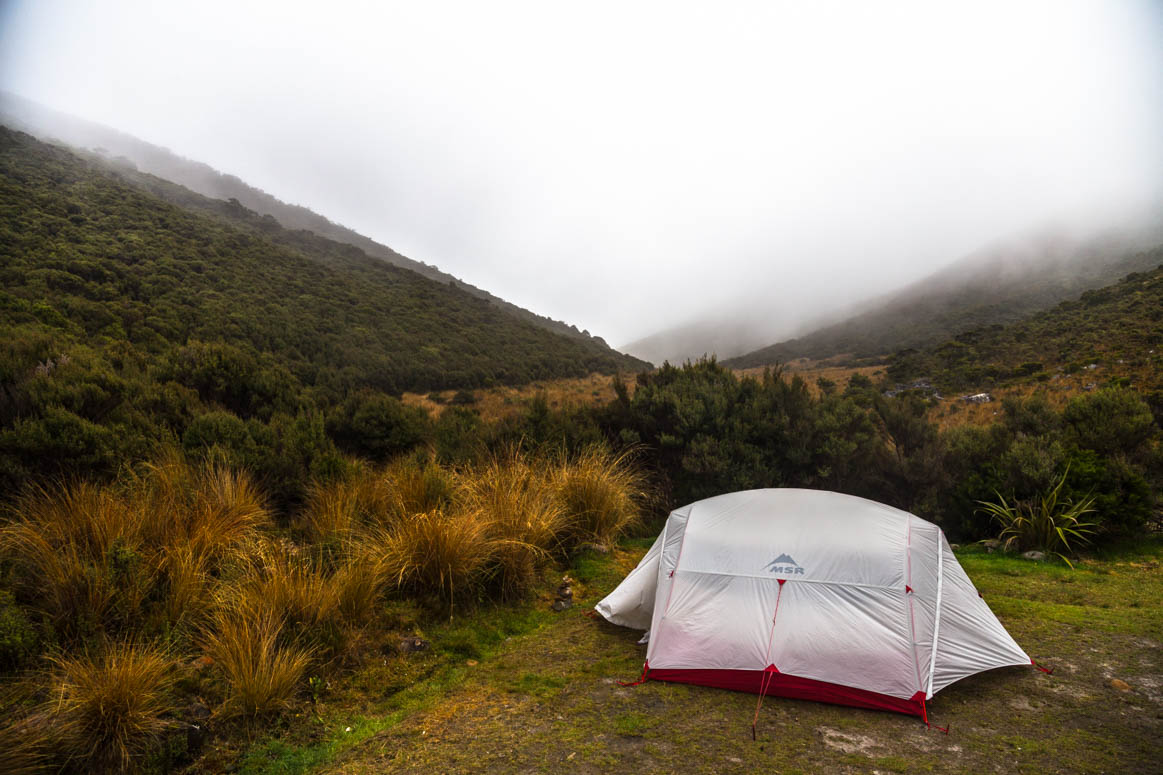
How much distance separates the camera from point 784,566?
4211 millimetres

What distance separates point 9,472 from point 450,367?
28262mm

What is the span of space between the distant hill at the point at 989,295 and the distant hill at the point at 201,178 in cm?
3226

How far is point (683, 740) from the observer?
10.6 feet

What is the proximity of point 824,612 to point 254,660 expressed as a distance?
13.4 feet

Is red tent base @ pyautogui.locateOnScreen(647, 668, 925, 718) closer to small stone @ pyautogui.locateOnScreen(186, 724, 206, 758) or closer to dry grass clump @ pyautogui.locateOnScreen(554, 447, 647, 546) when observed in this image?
small stone @ pyautogui.locateOnScreen(186, 724, 206, 758)

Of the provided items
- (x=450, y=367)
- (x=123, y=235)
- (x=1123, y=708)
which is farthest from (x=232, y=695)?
(x=123, y=235)

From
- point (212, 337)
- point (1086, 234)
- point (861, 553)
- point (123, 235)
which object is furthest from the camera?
point (1086, 234)

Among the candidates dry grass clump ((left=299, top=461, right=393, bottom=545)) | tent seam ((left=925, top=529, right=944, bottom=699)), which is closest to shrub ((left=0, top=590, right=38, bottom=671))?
dry grass clump ((left=299, top=461, right=393, bottom=545))

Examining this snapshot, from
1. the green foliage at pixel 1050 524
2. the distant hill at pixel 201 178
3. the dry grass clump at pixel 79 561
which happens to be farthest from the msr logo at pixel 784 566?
the distant hill at pixel 201 178

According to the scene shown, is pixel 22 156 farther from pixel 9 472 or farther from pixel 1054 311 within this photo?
pixel 1054 311

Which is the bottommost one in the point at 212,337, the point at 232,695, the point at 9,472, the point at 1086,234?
the point at 212,337

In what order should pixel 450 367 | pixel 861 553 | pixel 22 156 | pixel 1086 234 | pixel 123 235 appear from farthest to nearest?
pixel 1086 234 → pixel 450 367 → pixel 22 156 → pixel 123 235 → pixel 861 553

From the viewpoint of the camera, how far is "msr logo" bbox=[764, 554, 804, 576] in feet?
13.7

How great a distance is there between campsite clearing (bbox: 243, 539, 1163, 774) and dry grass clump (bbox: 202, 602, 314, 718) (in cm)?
27
